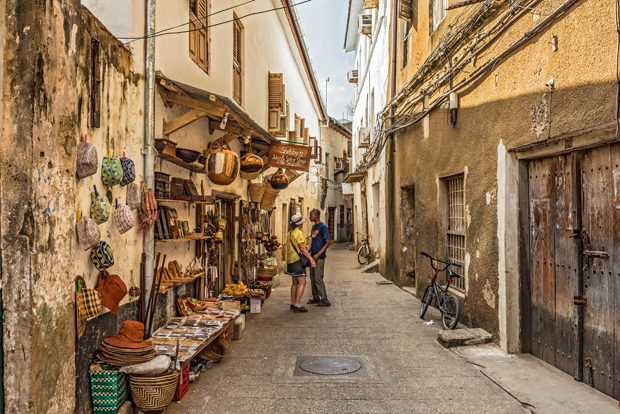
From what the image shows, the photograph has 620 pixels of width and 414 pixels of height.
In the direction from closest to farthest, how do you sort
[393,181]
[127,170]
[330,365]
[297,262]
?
[127,170] → [330,365] → [297,262] → [393,181]

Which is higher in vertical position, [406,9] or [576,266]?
[406,9]

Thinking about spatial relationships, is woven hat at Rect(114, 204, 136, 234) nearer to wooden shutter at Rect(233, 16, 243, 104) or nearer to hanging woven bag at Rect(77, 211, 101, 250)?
hanging woven bag at Rect(77, 211, 101, 250)

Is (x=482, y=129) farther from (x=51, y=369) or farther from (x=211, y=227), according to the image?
(x=51, y=369)

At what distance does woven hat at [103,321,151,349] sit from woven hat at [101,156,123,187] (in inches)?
50.1

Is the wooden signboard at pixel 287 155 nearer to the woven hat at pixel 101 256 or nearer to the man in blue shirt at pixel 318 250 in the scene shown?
the man in blue shirt at pixel 318 250

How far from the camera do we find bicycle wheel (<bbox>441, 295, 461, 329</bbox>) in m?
6.49

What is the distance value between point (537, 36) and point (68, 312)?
17.0ft

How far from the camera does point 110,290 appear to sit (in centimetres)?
404

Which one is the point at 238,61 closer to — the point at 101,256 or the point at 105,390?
the point at 101,256

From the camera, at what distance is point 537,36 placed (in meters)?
4.95

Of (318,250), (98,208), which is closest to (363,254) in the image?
(318,250)

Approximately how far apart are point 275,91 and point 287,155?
143 inches

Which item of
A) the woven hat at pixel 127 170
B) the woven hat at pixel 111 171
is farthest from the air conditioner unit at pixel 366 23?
the woven hat at pixel 111 171

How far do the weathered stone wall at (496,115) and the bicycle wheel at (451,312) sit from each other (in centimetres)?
22
